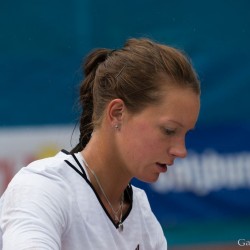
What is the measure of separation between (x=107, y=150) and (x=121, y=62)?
8.6 inches

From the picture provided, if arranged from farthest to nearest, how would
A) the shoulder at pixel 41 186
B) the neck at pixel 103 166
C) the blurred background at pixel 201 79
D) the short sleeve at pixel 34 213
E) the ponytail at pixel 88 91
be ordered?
the blurred background at pixel 201 79, the ponytail at pixel 88 91, the neck at pixel 103 166, the shoulder at pixel 41 186, the short sleeve at pixel 34 213

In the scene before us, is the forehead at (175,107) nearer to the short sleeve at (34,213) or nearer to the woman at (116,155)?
the woman at (116,155)

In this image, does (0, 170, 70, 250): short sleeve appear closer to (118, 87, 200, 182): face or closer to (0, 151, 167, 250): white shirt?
(0, 151, 167, 250): white shirt

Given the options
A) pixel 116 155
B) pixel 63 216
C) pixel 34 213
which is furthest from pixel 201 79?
pixel 34 213

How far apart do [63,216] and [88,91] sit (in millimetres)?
434

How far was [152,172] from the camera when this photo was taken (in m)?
1.84

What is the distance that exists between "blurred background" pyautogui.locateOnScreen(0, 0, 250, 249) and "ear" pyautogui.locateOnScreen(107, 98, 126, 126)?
2245 millimetres

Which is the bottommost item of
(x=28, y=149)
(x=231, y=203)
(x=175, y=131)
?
(x=231, y=203)

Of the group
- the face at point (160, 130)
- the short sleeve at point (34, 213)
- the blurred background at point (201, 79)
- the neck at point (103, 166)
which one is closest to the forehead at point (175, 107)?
the face at point (160, 130)

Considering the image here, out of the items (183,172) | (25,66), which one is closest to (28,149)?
(25,66)

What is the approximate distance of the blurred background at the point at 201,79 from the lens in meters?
4.25

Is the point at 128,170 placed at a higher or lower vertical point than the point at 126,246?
higher

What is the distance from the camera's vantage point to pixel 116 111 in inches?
74.3

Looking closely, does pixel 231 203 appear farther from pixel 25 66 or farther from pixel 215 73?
pixel 25 66
